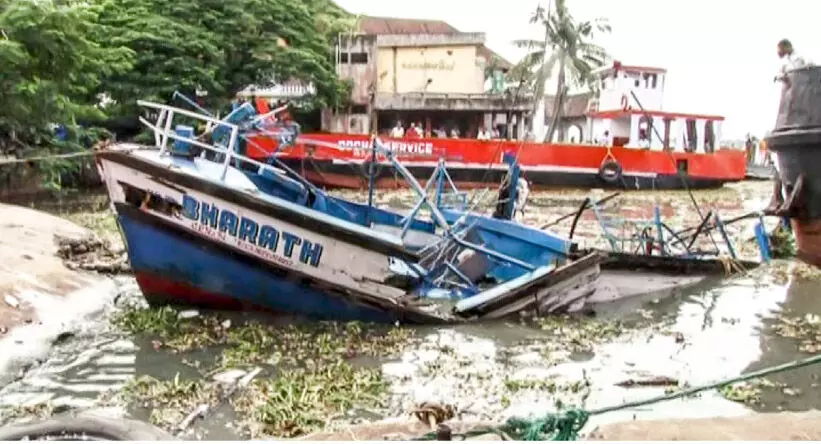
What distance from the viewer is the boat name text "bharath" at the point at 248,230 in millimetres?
8289

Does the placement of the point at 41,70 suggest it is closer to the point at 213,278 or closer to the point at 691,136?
the point at 213,278

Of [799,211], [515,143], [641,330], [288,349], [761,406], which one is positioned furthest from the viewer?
[515,143]

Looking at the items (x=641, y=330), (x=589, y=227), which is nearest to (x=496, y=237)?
(x=641, y=330)

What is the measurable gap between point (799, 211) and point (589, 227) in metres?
11.6

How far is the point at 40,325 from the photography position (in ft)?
25.5

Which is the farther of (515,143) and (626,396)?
(515,143)

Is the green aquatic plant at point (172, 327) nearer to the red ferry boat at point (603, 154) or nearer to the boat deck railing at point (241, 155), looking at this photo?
the boat deck railing at point (241, 155)

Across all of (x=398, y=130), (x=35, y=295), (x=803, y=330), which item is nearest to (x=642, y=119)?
(x=398, y=130)

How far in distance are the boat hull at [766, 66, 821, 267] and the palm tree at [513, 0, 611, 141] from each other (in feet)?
112

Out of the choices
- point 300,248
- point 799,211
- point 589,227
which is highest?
point 799,211

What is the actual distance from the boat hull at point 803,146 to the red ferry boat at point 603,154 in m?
16.5

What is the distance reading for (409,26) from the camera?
49375 mm

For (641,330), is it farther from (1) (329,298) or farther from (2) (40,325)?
(2) (40,325)

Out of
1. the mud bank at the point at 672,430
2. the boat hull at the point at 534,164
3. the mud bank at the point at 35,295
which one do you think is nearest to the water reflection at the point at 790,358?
the mud bank at the point at 672,430
